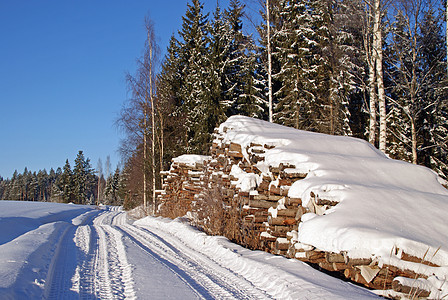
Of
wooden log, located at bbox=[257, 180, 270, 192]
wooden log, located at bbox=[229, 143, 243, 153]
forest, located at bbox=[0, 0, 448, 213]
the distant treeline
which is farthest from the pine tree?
the distant treeline

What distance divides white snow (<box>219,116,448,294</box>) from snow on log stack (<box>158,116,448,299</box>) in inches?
0.7

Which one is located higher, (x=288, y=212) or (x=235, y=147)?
(x=235, y=147)

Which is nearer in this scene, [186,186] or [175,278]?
[175,278]

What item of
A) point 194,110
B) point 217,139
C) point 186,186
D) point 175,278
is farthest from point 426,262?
point 194,110

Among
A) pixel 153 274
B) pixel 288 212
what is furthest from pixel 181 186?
pixel 153 274

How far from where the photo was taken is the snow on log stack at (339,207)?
459 centimetres

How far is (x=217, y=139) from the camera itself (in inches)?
465

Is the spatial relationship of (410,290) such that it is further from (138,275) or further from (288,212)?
(138,275)

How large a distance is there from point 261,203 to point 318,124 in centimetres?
1374

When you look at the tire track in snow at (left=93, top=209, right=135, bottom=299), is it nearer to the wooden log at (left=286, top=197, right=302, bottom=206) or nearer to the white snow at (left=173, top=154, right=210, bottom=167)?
the wooden log at (left=286, top=197, right=302, bottom=206)

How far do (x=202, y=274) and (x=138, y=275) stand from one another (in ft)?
3.32

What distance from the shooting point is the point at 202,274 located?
202 inches

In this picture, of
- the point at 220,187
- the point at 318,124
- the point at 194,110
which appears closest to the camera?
the point at 220,187

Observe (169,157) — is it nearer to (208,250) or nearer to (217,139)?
(217,139)
